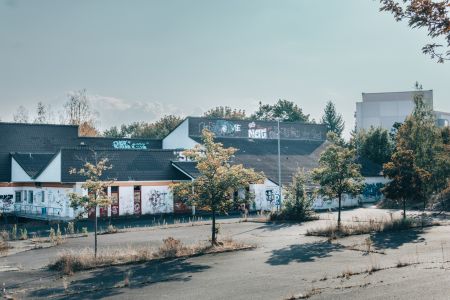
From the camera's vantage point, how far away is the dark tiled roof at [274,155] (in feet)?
164

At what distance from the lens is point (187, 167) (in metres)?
46.5

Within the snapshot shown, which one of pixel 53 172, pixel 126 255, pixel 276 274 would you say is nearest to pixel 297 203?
pixel 126 255

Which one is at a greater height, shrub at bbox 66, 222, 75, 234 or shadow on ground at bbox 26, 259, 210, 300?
shrub at bbox 66, 222, 75, 234

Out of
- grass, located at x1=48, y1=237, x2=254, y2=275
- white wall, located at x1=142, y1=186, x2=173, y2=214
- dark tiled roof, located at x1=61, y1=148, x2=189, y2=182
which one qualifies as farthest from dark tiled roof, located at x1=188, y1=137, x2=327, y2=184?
grass, located at x1=48, y1=237, x2=254, y2=275

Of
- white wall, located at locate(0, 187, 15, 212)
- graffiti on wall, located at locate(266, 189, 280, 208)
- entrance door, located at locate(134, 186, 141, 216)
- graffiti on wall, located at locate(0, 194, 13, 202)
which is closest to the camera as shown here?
entrance door, located at locate(134, 186, 141, 216)

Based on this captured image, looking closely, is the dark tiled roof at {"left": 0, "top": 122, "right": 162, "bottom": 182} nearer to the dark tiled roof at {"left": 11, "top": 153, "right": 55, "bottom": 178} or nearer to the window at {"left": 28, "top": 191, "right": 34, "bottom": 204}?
the dark tiled roof at {"left": 11, "top": 153, "right": 55, "bottom": 178}

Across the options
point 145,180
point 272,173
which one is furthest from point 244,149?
point 145,180

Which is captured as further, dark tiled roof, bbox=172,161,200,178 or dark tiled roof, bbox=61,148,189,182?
dark tiled roof, bbox=172,161,200,178

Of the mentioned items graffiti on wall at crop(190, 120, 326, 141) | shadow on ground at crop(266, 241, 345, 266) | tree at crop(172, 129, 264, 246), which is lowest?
shadow on ground at crop(266, 241, 345, 266)

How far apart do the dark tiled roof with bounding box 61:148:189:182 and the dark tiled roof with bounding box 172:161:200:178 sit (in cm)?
47

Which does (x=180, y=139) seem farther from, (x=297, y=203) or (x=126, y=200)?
(x=297, y=203)

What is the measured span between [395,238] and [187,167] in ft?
82.5

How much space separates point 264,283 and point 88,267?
784cm

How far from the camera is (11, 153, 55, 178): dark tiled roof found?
48.8 m
